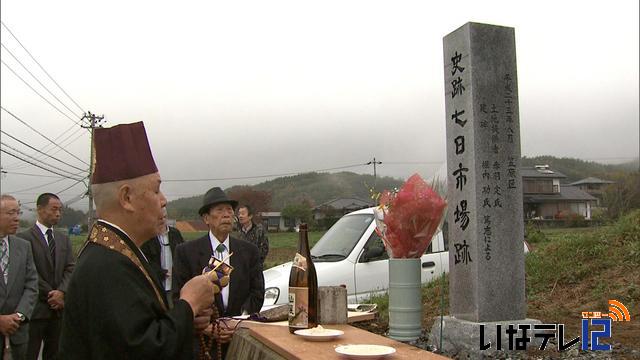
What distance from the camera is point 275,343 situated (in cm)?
249

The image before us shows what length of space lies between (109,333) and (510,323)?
3.89 meters

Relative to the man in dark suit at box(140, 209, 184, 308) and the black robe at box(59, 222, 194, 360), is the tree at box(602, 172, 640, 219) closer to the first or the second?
the man in dark suit at box(140, 209, 184, 308)

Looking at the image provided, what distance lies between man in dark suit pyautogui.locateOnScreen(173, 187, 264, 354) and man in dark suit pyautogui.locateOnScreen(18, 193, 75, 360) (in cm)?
286

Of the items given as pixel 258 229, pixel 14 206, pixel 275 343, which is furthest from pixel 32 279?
pixel 275 343

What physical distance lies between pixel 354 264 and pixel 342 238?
0.60 metres

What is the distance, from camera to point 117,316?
1785 millimetres

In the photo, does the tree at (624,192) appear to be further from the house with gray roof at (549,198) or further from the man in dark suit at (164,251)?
the man in dark suit at (164,251)

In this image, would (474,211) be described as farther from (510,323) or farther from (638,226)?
(638,226)

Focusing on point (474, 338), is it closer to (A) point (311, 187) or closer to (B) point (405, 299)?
(B) point (405, 299)

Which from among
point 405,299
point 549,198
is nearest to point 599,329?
point 405,299

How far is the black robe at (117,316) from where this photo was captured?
178 cm

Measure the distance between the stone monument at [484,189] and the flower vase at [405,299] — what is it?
1.95 m

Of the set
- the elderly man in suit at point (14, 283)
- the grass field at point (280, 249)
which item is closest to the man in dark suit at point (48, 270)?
the elderly man in suit at point (14, 283)

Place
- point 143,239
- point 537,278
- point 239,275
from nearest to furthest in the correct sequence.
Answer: point 143,239 < point 239,275 < point 537,278
